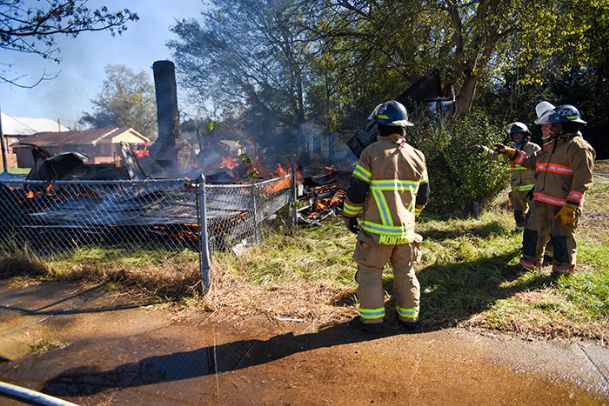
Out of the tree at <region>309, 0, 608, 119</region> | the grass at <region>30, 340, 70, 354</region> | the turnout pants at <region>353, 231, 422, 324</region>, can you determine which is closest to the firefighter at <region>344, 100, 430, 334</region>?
the turnout pants at <region>353, 231, 422, 324</region>

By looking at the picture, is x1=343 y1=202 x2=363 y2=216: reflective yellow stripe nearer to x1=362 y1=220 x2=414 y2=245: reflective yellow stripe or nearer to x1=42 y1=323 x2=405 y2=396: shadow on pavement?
x1=362 y1=220 x2=414 y2=245: reflective yellow stripe

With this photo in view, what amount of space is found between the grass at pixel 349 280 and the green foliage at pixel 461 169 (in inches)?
54.4

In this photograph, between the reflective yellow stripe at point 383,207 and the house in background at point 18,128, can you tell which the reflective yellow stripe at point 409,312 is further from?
the house in background at point 18,128

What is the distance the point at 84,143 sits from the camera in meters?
33.1

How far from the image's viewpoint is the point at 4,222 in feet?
18.0

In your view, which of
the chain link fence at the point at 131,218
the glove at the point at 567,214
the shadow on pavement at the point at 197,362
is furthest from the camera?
the chain link fence at the point at 131,218

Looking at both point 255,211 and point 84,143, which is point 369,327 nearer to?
point 255,211

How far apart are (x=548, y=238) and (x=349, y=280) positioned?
7.34 feet

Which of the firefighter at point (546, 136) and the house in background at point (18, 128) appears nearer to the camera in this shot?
the firefighter at point (546, 136)

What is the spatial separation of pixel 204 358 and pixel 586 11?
1111 cm

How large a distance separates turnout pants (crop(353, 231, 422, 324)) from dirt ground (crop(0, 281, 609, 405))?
18 cm

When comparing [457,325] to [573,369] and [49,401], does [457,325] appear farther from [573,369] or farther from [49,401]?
[49,401]

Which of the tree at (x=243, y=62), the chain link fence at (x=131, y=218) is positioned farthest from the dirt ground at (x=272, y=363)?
the tree at (x=243, y=62)

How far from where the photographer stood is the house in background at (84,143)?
3319cm
